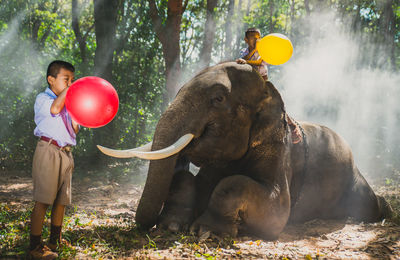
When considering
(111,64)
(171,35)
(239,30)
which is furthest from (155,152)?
(239,30)

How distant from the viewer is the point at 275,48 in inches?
162

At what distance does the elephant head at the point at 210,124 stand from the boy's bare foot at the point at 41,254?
979mm

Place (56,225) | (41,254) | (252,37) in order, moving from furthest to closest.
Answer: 1. (252,37)
2. (56,225)
3. (41,254)

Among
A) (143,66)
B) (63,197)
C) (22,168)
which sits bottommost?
(22,168)

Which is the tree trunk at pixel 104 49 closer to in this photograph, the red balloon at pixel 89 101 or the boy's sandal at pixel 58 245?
the boy's sandal at pixel 58 245

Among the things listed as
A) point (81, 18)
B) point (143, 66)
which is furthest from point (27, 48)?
point (81, 18)

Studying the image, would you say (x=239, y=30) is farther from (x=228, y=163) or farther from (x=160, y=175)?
(x=160, y=175)

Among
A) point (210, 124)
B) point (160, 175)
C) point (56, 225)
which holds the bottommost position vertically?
point (56, 225)

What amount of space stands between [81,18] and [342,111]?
14483 millimetres

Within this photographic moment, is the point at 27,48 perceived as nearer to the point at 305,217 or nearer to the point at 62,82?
the point at 62,82

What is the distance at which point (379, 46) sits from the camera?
54.2ft

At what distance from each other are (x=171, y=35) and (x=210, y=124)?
558 cm

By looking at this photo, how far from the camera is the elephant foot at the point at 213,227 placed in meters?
3.71

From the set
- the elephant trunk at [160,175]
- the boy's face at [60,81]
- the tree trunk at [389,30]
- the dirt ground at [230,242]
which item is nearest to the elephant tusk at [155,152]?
the elephant trunk at [160,175]
